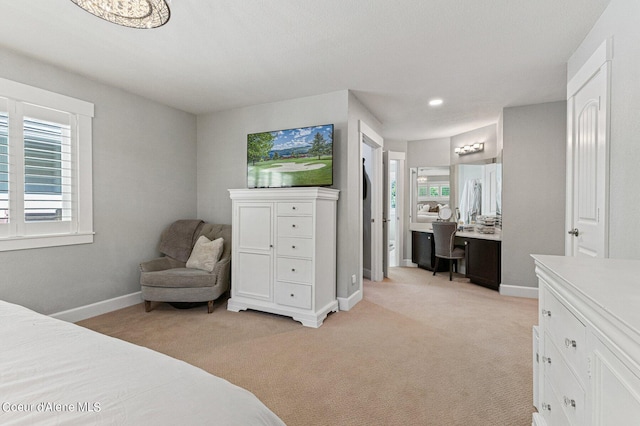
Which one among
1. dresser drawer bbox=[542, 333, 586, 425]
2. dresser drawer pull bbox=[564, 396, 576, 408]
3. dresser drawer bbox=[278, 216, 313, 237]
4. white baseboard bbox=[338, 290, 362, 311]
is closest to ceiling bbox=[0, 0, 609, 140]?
dresser drawer bbox=[278, 216, 313, 237]

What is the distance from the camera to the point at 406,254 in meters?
6.07

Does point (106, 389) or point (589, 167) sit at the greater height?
point (589, 167)

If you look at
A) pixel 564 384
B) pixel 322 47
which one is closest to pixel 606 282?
pixel 564 384

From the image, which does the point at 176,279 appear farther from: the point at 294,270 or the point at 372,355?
the point at 372,355

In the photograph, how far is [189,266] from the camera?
354 centimetres

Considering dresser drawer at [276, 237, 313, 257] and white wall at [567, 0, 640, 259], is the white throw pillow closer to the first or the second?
dresser drawer at [276, 237, 313, 257]

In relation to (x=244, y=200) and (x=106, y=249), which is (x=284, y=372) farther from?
(x=106, y=249)

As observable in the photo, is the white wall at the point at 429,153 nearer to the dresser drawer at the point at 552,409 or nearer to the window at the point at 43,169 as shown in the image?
the dresser drawer at the point at 552,409

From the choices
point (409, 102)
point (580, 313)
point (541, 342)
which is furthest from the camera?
point (409, 102)

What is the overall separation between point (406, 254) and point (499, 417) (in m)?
4.48

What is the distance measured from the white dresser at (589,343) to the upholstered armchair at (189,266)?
2.89m

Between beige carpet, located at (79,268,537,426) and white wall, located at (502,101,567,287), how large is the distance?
616 mm

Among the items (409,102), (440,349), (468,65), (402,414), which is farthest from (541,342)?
(409,102)

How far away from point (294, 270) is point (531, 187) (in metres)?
3.16
